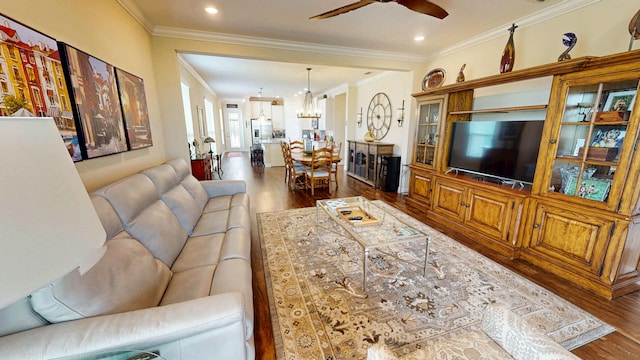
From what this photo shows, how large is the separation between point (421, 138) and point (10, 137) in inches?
166

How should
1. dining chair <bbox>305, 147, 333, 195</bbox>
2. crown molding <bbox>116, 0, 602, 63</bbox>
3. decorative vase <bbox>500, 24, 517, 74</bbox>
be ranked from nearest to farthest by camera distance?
crown molding <bbox>116, 0, 602, 63</bbox> → decorative vase <bbox>500, 24, 517, 74</bbox> → dining chair <bbox>305, 147, 333, 195</bbox>

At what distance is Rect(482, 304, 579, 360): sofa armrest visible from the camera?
94 cm

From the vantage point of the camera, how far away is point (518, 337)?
1030 millimetres

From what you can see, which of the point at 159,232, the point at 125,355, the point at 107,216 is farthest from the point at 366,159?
the point at 125,355

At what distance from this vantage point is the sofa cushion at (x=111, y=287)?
0.93 metres

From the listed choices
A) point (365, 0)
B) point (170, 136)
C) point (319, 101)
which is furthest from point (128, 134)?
point (319, 101)

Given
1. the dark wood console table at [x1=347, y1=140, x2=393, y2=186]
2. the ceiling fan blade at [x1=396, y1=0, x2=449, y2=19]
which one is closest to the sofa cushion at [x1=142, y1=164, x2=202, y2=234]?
the ceiling fan blade at [x1=396, y1=0, x2=449, y2=19]

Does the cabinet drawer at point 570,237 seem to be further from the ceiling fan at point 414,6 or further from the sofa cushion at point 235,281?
the sofa cushion at point 235,281

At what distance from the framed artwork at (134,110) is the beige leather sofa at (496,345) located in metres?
2.78

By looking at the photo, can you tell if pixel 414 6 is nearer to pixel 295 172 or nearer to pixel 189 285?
pixel 189 285

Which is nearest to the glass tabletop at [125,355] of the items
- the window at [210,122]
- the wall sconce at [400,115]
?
the wall sconce at [400,115]

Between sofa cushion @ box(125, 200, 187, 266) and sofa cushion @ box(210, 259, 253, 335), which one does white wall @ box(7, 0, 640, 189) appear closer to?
sofa cushion @ box(125, 200, 187, 266)

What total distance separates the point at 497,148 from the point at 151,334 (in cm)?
346

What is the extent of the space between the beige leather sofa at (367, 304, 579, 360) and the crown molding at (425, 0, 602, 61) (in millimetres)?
3149
